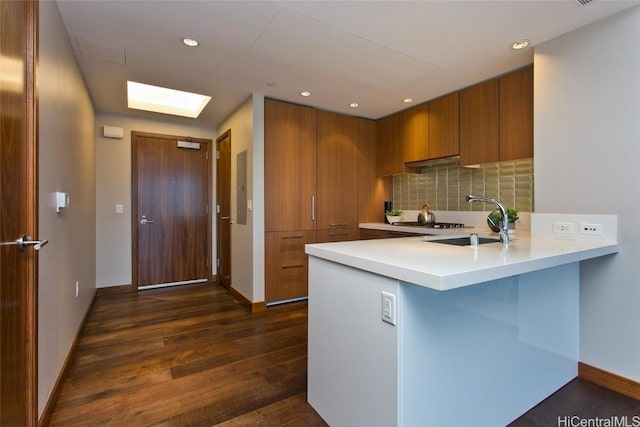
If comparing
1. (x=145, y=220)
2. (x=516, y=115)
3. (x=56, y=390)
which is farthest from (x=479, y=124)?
(x=145, y=220)

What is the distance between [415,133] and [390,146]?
1.41 ft

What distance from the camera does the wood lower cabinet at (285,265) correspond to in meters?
3.46

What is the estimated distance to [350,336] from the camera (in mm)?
1429

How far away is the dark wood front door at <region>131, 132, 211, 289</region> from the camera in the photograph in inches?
166

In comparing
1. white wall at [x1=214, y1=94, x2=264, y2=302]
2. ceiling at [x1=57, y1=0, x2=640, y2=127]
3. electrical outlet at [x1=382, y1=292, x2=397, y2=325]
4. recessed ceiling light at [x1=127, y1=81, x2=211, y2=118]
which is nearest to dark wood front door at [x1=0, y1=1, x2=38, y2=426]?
ceiling at [x1=57, y1=0, x2=640, y2=127]

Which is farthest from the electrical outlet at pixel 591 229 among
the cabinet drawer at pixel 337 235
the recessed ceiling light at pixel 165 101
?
the recessed ceiling light at pixel 165 101

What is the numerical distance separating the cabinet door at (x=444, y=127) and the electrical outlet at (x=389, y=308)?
99.8 inches

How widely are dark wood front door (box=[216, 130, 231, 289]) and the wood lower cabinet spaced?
96 cm

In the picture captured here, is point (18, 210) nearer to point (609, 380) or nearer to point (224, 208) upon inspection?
point (224, 208)

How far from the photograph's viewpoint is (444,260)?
4.21 feet

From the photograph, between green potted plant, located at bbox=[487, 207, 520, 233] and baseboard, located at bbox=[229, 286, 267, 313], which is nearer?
green potted plant, located at bbox=[487, 207, 520, 233]

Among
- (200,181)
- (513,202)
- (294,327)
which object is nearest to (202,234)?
(200,181)

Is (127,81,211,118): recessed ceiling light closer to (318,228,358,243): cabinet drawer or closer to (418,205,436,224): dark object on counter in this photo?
(318,228,358,243): cabinet drawer

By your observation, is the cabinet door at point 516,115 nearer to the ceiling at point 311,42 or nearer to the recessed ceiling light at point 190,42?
the ceiling at point 311,42
